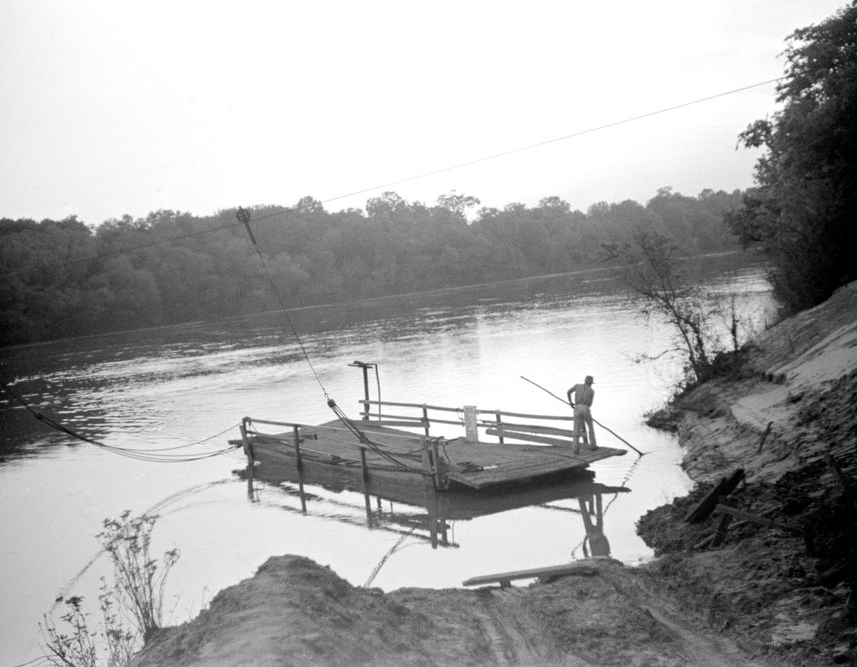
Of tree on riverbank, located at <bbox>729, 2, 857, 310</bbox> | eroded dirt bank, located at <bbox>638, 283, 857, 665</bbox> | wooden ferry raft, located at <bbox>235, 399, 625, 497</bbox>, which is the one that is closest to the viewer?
eroded dirt bank, located at <bbox>638, 283, 857, 665</bbox>

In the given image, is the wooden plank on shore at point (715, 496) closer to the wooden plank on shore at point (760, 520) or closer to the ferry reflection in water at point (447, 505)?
the wooden plank on shore at point (760, 520)

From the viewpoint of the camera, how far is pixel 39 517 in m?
24.1

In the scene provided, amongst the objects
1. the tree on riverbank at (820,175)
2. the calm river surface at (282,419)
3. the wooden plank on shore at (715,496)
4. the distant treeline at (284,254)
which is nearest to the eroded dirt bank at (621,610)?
the wooden plank on shore at (715,496)

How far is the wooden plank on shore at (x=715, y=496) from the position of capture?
1288cm

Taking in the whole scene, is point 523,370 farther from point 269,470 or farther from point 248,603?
point 248,603

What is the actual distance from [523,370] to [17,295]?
61755mm

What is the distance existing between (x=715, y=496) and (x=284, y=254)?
105 meters

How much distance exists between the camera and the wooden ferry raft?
1938 centimetres

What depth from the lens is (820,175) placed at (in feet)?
95.9

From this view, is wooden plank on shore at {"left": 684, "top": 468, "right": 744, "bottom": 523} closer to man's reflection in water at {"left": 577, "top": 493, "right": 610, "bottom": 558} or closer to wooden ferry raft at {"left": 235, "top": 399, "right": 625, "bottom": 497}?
man's reflection in water at {"left": 577, "top": 493, "right": 610, "bottom": 558}

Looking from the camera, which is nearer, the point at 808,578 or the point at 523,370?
the point at 808,578

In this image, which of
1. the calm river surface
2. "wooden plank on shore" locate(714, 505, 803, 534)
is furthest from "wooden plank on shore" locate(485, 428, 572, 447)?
"wooden plank on shore" locate(714, 505, 803, 534)

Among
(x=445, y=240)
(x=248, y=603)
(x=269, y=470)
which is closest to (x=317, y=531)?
(x=269, y=470)

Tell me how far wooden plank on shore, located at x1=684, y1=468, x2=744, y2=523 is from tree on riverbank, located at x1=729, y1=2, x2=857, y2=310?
16329mm
